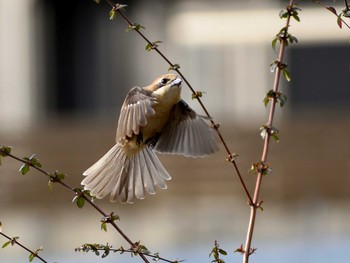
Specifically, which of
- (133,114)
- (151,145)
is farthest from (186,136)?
(133,114)

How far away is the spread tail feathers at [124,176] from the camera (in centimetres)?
272

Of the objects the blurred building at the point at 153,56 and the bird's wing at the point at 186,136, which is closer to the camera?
the bird's wing at the point at 186,136

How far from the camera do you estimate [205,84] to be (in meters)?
9.47

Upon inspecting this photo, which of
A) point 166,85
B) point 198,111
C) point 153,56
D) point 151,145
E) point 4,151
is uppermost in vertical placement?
Result: point 153,56

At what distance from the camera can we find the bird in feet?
8.99

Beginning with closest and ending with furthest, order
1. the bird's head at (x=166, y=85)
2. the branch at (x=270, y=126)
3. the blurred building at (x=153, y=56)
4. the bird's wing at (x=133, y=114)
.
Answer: the branch at (x=270, y=126) → the bird's wing at (x=133, y=114) → the bird's head at (x=166, y=85) → the blurred building at (x=153, y=56)

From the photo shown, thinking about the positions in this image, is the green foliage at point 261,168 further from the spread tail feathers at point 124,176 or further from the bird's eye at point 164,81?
the bird's eye at point 164,81

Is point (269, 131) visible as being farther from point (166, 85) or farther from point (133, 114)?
point (166, 85)

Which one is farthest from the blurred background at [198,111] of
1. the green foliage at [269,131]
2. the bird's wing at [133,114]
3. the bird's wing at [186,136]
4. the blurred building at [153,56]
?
the green foliage at [269,131]

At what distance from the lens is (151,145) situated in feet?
9.62

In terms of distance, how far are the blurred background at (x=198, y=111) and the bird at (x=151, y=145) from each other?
3868 mm

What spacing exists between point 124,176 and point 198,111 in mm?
5648

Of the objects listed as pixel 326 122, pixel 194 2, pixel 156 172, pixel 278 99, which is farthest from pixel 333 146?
pixel 278 99

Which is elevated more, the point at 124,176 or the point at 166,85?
the point at 166,85
